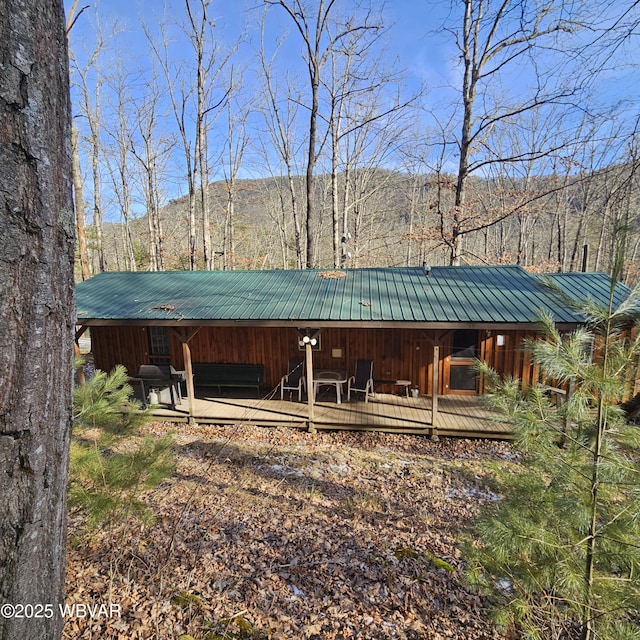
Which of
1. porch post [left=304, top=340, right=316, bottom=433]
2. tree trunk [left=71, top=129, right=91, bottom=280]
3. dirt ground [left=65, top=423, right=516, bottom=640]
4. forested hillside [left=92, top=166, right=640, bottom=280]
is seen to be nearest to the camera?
dirt ground [left=65, top=423, right=516, bottom=640]

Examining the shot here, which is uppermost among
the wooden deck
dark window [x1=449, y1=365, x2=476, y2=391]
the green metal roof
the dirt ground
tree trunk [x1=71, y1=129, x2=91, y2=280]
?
tree trunk [x1=71, y1=129, x2=91, y2=280]

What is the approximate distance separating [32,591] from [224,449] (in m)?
5.71

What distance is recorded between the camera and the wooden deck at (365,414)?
23.4ft

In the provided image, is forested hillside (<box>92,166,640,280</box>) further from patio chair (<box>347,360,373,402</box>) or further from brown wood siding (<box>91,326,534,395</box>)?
patio chair (<box>347,360,373,402</box>)

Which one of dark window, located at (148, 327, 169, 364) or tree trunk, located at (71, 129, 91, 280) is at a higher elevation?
tree trunk, located at (71, 129, 91, 280)

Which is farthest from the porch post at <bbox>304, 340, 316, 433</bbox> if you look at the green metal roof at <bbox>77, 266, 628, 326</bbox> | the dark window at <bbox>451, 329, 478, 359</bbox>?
the dark window at <bbox>451, 329, 478, 359</bbox>

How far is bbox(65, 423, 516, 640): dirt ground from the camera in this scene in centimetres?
311

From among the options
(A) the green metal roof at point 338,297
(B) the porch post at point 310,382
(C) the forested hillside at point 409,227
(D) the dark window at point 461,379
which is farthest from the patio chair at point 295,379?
(C) the forested hillside at point 409,227

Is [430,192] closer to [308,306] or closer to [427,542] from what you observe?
[308,306]

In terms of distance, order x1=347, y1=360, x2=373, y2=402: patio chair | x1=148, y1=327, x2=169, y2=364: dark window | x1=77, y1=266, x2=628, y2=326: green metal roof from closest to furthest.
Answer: x1=77, y1=266, x2=628, y2=326: green metal roof
x1=347, y1=360, x2=373, y2=402: patio chair
x1=148, y1=327, x2=169, y2=364: dark window

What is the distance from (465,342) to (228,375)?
602 centimetres

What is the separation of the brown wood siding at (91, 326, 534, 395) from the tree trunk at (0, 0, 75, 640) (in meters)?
7.37

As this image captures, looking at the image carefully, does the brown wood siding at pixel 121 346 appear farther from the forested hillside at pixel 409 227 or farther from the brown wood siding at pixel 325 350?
the forested hillside at pixel 409 227

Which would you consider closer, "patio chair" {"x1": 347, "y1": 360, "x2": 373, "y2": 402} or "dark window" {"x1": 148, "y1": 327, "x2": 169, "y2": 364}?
"patio chair" {"x1": 347, "y1": 360, "x2": 373, "y2": 402}
